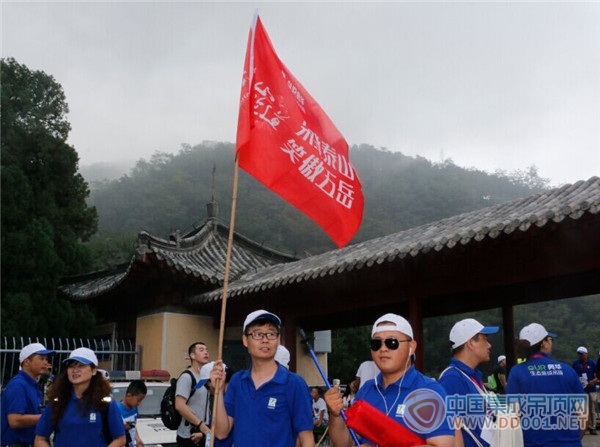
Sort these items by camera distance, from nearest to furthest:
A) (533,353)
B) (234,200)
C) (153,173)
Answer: (234,200), (533,353), (153,173)

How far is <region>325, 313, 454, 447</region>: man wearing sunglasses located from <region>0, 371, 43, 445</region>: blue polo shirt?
2.98 metres

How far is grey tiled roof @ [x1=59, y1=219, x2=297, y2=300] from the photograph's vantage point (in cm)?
1261

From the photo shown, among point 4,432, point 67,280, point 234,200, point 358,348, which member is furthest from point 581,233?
point 358,348

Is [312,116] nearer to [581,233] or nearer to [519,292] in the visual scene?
[581,233]

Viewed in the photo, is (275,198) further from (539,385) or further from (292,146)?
(539,385)

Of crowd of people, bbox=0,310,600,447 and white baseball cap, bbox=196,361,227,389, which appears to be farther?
white baseball cap, bbox=196,361,227,389

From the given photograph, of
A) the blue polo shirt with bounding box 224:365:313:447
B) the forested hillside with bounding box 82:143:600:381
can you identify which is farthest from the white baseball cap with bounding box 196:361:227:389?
the forested hillside with bounding box 82:143:600:381

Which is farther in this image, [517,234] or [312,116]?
[517,234]

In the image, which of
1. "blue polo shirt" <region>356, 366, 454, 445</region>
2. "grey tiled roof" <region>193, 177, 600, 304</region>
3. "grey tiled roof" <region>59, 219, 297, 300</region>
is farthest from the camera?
"grey tiled roof" <region>59, 219, 297, 300</region>

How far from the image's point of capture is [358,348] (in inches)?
1176

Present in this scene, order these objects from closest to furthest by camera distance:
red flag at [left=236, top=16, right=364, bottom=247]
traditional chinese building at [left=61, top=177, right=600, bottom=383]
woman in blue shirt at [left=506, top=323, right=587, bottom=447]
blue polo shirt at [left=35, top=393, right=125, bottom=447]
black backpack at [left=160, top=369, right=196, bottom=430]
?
1. blue polo shirt at [left=35, top=393, right=125, bottom=447]
2. woman in blue shirt at [left=506, top=323, right=587, bottom=447]
3. red flag at [left=236, top=16, right=364, bottom=247]
4. black backpack at [left=160, top=369, right=196, bottom=430]
5. traditional chinese building at [left=61, top=177, right=600, bottom=383]

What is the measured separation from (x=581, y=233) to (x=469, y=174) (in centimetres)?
5416

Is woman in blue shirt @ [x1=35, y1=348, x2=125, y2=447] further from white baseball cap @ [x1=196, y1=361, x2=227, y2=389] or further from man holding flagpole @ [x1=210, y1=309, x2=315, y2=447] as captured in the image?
white baseball cap @ [x1=196, y1=361, x2=227, y2=389]

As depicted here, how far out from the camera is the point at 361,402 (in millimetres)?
2885
